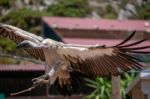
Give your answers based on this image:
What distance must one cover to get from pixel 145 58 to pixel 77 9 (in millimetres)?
44945

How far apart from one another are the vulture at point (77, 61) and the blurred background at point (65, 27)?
35 cm

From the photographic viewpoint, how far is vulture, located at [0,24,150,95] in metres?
7.96

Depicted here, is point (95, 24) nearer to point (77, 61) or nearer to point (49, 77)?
point (77, 61)

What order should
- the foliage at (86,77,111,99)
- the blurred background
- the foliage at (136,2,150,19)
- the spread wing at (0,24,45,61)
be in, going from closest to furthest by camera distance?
the spread wing at (0,24,45,61) < the foliage at (86,77,111,99) < the blurred background < the foliage at (136,2,150,19)

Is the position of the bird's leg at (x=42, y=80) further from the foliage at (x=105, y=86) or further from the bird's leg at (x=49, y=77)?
the foliage at (x=105, y=86)

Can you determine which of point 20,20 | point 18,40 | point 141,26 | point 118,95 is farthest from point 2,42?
point 18,40

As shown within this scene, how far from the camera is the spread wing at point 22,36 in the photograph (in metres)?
8.43

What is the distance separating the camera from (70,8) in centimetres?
5269

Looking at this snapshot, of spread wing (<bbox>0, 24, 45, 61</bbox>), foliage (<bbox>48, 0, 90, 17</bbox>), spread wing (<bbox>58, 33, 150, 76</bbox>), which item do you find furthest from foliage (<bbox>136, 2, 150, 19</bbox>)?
spread wing (<bbox>58, 33, 150, 76</bbox>)

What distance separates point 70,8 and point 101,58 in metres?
44.7

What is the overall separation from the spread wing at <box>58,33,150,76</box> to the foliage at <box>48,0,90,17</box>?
43.9 metres

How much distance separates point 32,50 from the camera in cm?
863

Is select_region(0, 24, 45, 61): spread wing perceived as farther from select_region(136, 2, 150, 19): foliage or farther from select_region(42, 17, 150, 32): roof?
select_region(136, 2, 150, 19): foliage

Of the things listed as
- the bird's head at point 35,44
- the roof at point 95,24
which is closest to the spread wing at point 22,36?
the bird's head at point 35,44
